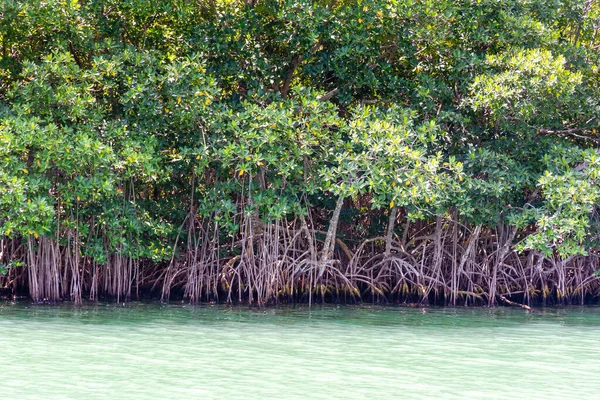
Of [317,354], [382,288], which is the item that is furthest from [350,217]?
[317,354]

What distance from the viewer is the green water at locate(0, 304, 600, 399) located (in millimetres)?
6559

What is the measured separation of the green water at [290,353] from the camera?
21.5 ft

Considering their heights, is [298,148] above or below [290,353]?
above

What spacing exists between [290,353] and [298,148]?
10.3 ft

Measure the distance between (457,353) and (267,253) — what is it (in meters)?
3.47

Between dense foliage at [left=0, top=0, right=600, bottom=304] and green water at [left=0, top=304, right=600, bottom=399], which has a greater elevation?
dense foliage at [left=0, top=0, right=600, bottom=304]

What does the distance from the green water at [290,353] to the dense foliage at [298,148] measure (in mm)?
822

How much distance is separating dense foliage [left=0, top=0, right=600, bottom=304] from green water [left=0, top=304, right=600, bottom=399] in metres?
0.82

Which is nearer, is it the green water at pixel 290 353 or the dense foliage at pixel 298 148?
the green water at pixel 290 353

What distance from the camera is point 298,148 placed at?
10508mm

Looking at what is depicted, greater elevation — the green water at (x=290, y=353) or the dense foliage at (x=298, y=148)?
the dense foliage at (x=298, y=148)

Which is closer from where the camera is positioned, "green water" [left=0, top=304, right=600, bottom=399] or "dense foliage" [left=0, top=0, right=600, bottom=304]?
"green water" [left=0, top=304, right=600, bottom=399]

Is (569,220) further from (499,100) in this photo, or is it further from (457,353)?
(457,353)

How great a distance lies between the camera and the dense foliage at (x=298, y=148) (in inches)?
400
